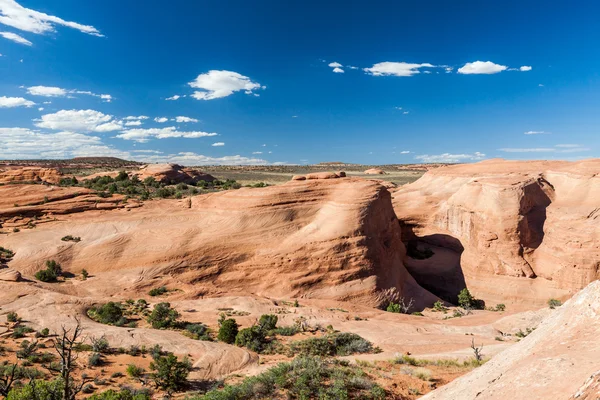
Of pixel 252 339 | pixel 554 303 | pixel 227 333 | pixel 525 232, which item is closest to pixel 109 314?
pixel 227 333

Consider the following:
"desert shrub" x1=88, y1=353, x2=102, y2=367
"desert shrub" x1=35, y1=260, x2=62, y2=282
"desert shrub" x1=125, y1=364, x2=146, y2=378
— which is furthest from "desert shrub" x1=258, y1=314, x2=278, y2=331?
"desert shrub" x1=35, y1=260, x2=62, y2=282

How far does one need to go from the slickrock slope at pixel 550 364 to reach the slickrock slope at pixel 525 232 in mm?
22715

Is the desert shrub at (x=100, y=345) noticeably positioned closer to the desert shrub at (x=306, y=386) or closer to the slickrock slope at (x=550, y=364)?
the desert shrub at (x=306, y=386)

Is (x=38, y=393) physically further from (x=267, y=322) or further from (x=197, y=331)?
(x=267, y=322)

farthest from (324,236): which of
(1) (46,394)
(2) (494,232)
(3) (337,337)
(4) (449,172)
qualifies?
(4) (449,172)

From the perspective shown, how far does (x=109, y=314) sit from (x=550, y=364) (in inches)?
663

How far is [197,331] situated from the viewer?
15570mm

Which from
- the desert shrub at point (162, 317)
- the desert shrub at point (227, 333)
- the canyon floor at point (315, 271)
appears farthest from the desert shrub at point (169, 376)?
the desert shrub at point (162, 317)

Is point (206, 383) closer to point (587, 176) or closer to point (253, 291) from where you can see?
point (253, 291)

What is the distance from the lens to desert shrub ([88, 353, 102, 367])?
11570 mm

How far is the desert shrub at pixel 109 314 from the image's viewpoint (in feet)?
52.2

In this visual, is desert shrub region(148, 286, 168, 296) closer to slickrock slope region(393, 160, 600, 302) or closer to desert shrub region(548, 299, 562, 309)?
slickrock slope region(393, 160, 600, 302)

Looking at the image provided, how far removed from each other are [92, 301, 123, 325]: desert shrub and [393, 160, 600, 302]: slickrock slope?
2274 cm

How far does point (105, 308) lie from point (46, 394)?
8.83 meters
